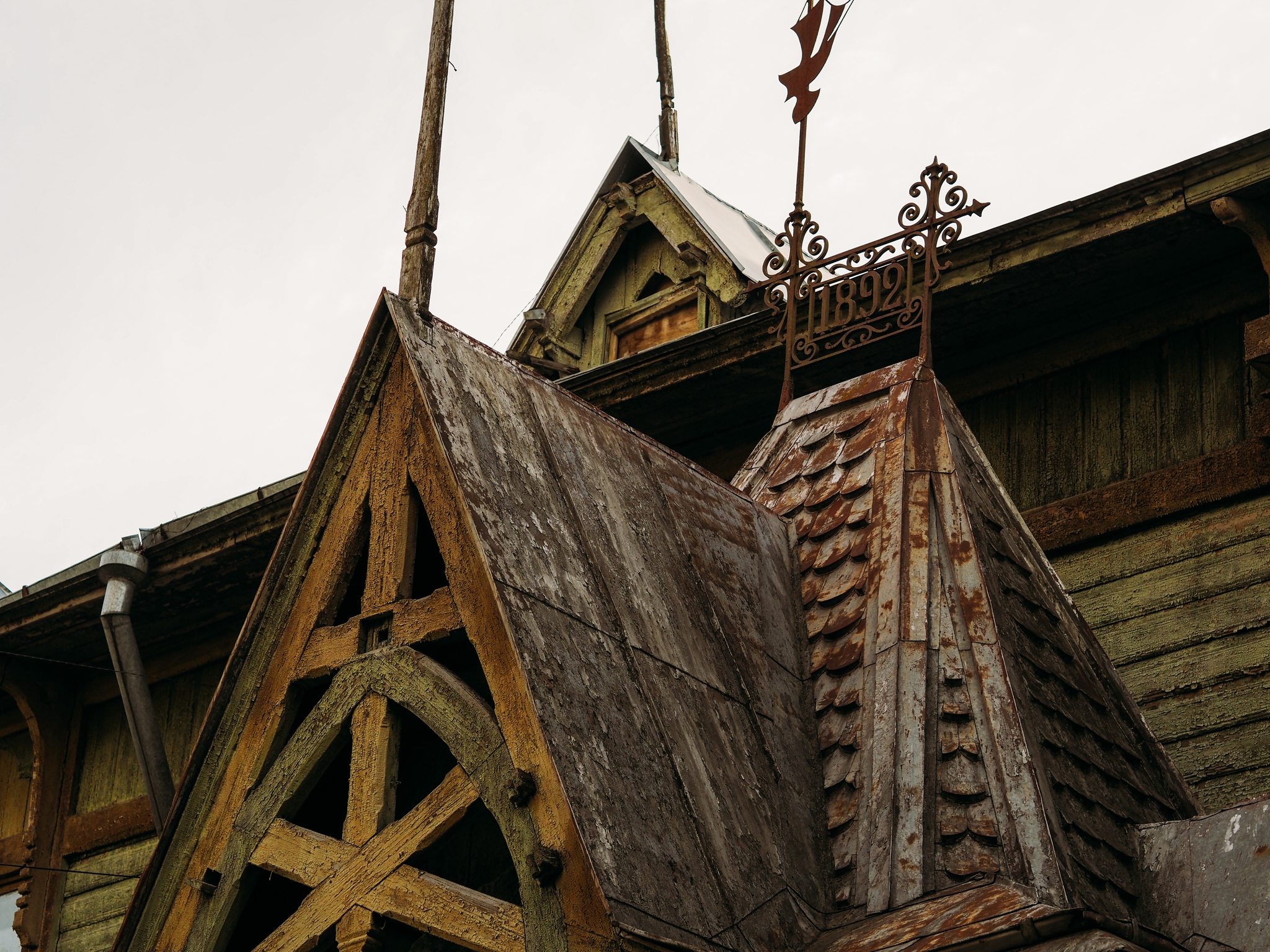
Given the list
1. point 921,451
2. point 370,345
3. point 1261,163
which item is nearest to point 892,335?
point 921,451

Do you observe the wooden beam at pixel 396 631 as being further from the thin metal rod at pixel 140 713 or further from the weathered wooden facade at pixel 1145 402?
the thin metal rod at pixel 140 713

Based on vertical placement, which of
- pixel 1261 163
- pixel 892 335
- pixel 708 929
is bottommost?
pixel 708 929

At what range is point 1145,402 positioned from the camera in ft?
24.3

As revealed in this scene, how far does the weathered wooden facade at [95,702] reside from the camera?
9.85 m

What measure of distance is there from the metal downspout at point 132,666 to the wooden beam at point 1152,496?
4.94 meters

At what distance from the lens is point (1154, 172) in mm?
6992

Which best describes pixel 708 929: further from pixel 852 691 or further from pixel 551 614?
pixel 852 691

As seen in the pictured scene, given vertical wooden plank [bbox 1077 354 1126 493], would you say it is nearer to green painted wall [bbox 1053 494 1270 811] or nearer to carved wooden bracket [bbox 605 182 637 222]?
green painted wall [bbox 1053 494 1270 811]

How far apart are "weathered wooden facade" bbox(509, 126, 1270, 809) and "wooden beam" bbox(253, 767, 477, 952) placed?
3437 millimetres

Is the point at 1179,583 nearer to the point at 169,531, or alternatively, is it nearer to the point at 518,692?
the point at 518,692

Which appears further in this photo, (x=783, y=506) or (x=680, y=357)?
(x=680, y=357)

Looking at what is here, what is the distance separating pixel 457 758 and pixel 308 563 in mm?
966

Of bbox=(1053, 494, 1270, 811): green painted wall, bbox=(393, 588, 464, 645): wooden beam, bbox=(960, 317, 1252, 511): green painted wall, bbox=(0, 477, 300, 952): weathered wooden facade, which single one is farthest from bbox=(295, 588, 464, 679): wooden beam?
bbox=(0, 477, 300, 952): weathered wooden facade

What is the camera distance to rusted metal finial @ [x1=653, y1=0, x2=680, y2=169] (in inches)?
508
